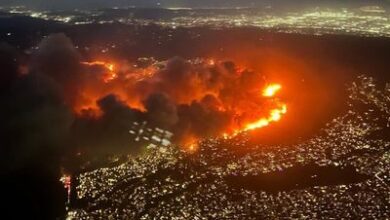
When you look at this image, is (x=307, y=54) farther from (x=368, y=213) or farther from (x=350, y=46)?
(x=368, y=213)

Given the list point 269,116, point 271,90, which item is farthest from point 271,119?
point 271,90

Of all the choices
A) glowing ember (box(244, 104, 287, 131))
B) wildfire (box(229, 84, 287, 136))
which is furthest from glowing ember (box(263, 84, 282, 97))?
glowing ember (box(244, 104, 287, 131))

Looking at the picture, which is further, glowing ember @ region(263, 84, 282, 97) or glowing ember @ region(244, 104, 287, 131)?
glowing ember @ region(263, 84, 282, 97)

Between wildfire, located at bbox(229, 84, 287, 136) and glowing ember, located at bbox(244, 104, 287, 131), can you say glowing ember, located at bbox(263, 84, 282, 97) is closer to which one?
wildfire, located at bbox(229, 84, 287, 136)

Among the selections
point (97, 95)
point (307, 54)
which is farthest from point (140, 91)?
point (307, 54)

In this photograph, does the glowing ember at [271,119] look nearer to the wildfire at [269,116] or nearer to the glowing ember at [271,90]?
the wildfire at [269,116]

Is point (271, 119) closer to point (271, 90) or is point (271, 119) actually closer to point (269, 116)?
point (269, 116)

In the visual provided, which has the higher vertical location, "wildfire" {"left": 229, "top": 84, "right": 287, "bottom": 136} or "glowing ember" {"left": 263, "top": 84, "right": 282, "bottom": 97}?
"wildfire" {"left": 229, "top": 84, "right": 287, "bottom": 136}

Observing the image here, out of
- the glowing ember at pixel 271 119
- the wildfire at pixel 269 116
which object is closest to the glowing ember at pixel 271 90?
the wildfire at pixel 269 116
